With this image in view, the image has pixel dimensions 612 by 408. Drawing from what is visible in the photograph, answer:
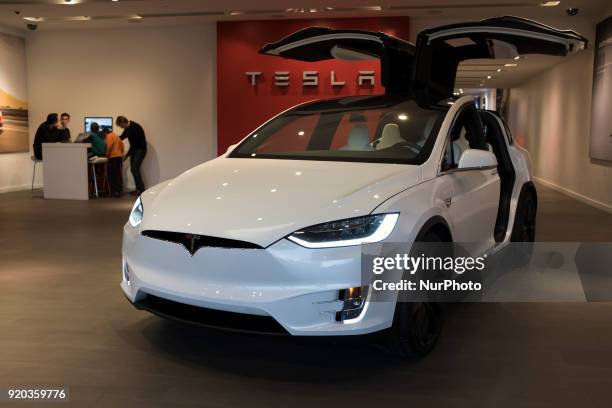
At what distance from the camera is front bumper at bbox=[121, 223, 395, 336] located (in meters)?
2.45

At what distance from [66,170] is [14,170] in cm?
243

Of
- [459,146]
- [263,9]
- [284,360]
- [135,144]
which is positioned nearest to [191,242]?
[284,360]

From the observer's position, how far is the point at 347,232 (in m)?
2.53

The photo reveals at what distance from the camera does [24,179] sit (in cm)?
1255

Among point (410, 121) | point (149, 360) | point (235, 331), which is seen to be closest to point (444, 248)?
point (410, 121)

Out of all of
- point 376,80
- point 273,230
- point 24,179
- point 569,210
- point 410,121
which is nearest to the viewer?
point 273,230

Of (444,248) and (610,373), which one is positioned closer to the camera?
(610,373)

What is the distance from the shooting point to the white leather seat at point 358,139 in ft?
11.5

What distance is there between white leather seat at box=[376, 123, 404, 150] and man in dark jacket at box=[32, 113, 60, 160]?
376 inches

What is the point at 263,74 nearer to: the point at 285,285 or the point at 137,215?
the point at 137,215

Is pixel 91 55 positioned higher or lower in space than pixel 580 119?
higher

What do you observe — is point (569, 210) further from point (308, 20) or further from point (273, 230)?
point (273, 230)

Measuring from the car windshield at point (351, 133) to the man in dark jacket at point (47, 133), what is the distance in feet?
29.1

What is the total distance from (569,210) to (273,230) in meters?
8.09
